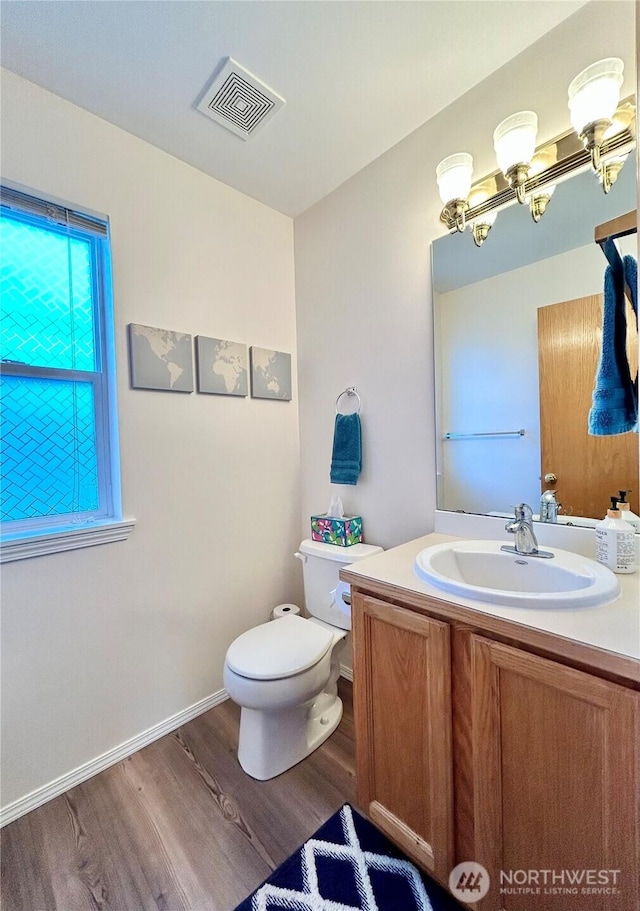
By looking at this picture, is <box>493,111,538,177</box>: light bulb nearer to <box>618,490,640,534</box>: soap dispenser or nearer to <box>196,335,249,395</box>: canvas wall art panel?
<box>618,490,640,534</box>: soap dispenser

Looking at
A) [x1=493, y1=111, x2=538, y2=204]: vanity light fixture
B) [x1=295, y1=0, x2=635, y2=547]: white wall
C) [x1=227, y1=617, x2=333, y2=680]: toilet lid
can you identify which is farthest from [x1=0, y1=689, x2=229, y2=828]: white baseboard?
[x1=493, y1=111, x2=538, y2=204]: vanity light fixture

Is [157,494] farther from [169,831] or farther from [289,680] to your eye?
[169,831]

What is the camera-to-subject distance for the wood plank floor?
38.7 inches

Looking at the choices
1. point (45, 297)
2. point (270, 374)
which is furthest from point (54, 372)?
point (270, 374)

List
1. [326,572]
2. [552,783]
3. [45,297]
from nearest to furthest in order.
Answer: [552,783], [45,297], [326,572]

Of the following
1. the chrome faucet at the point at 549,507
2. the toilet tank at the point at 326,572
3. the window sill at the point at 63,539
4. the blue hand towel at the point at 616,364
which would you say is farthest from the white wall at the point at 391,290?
the window sill at the point at 63,539

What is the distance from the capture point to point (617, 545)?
97 cm

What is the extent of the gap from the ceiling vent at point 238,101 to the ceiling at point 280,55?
0.02 m

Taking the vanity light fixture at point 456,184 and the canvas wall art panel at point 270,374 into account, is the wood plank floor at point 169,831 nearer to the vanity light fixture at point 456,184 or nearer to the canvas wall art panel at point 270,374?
the canvas wall art panel at point 270,374

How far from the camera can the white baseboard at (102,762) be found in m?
1.19

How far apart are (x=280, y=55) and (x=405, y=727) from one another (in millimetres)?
2079

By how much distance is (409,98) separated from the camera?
1.34m

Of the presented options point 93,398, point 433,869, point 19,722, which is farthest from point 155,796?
point 93,398

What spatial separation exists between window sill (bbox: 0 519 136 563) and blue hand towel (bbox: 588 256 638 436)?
169cm
